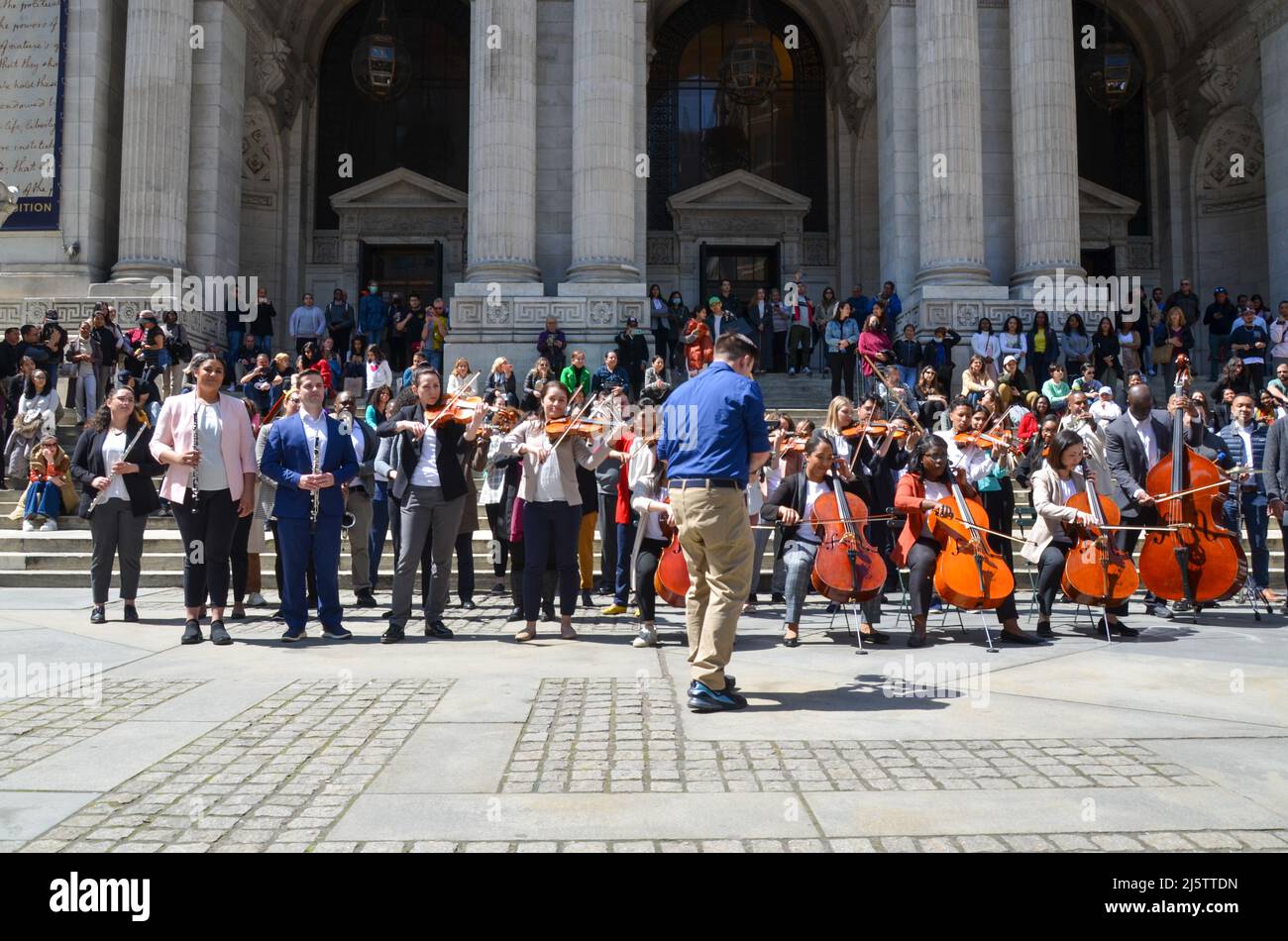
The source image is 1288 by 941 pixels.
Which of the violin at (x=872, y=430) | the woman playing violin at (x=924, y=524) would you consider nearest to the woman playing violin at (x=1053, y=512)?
the woman playing violin at (x=924, y=524)

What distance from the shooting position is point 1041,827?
3.73 meters

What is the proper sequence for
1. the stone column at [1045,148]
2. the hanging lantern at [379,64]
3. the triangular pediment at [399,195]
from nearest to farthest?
the stone column at [1045,148] < the hanging lantern at [379,64] < the triangular pediment at [399,195]

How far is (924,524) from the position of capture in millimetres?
8430

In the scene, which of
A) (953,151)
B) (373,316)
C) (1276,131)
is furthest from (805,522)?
(1276,131)

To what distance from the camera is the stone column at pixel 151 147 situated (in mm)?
20328

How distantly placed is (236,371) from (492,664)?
14.8 metres

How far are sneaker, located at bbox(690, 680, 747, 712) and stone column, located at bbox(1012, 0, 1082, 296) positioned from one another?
670 inches

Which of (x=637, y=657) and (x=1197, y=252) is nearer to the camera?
(x=637, y=657)

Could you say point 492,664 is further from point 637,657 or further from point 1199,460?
point 1199,460

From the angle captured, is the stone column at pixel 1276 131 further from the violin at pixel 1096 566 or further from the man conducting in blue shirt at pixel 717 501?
the man conducting in blue shirt at pixel 717 501

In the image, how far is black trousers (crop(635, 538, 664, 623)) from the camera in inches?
333

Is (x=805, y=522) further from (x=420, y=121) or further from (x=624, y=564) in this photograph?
(x=420, y=121)

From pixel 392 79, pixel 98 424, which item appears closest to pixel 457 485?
pixel 98 424

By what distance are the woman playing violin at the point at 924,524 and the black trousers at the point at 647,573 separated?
2000 mm
